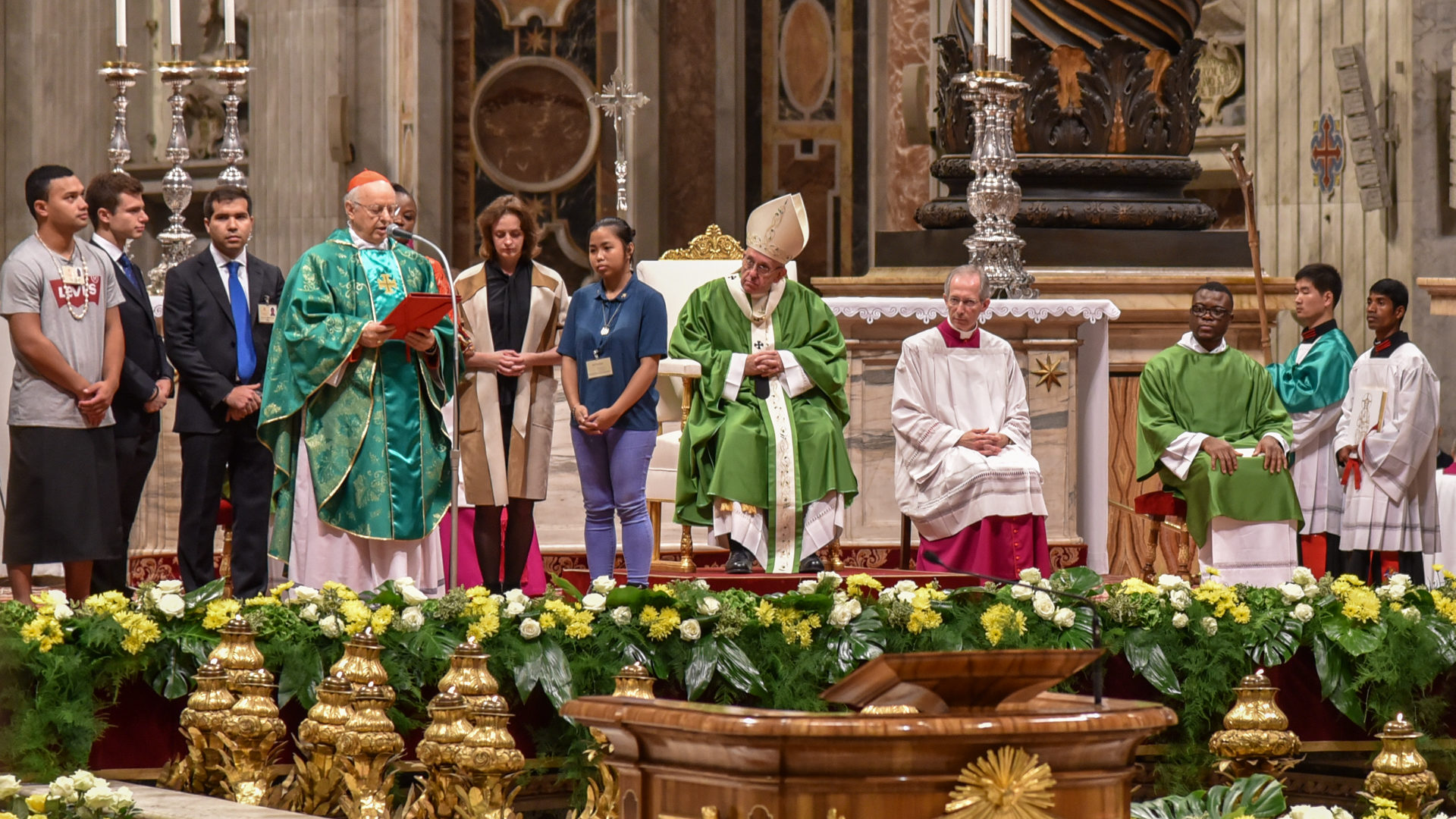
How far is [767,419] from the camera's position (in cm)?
761

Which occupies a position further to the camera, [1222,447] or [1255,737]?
[1222,447]

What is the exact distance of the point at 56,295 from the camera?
6641 millimetres

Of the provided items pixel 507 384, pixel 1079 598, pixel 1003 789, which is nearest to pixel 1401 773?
pixel 1079 598

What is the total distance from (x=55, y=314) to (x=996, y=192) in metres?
3.78

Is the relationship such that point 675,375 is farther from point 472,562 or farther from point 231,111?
point 231,111

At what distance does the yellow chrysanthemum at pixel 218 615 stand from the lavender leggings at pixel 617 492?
231 centimetres

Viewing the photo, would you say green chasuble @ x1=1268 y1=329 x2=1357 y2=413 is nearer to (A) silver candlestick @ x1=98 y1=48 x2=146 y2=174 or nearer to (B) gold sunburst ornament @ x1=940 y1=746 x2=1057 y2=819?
(A) silver candlestick @ x1=98 y1=48 x2=146 y2=174

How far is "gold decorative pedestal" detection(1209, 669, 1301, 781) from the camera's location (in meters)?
4.66

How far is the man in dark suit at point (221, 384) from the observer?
715 centimetres

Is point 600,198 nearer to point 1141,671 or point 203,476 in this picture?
point 203,476

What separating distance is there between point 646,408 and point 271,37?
7099mm

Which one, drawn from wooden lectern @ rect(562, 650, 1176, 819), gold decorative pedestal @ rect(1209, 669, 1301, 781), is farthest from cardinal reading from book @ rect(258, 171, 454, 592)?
wooden lectern @ rect(562, 650, 1176, 819)

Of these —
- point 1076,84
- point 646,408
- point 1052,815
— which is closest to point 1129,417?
point 1076,84

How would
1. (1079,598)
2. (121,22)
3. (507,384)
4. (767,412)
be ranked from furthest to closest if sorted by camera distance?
(121,22) < (767,412) < (507,384) < (1079,598)
